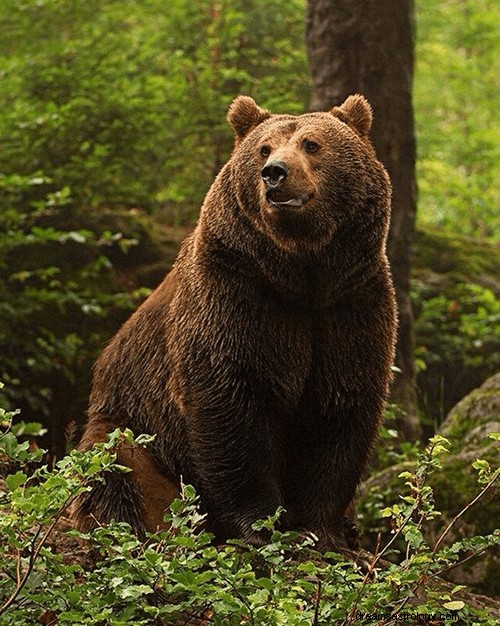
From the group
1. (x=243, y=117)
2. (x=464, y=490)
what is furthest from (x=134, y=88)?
(x=464, y=490)

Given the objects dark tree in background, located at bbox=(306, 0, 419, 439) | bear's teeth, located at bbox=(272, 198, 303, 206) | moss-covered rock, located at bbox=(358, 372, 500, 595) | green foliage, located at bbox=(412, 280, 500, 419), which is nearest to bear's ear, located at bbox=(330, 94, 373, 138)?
bear's teeth, located at bbox=(272, 198, 303, 206)

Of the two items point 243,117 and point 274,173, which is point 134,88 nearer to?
point 243,117

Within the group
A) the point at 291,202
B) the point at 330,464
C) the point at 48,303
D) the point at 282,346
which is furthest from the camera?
the point at 48,303

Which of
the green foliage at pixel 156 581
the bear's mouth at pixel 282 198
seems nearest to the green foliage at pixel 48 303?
the bear's mouth at pixel 282 198

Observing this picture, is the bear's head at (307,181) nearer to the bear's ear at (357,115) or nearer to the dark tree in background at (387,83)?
the bear's ear at (357,115)

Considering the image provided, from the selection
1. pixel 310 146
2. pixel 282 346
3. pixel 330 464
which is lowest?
pixel 330 464

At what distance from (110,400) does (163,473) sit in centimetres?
56

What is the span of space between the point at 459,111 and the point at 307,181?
53.5 feet

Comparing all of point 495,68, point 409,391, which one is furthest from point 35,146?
point 495,68

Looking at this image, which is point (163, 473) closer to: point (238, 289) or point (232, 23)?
point (238, 289)

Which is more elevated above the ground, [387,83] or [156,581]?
[387,83]

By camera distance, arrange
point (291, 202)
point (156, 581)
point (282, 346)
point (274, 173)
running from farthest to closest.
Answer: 1. point (282, 346)
2. point (291, 202)
3. point (274, 173)
4. point (156, 581)

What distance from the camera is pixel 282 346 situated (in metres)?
4.51

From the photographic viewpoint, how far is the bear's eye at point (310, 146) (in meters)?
4.59
